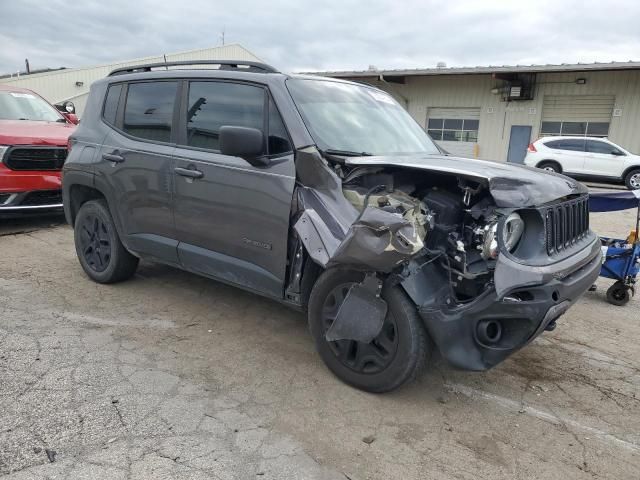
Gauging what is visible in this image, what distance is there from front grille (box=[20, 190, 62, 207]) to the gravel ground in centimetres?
287

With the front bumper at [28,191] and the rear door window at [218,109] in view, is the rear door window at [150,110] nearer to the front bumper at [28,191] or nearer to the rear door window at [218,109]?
the rear door window at [218,109]

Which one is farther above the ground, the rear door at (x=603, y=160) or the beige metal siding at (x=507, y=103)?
the beige metal siding at (x=507, y=103)

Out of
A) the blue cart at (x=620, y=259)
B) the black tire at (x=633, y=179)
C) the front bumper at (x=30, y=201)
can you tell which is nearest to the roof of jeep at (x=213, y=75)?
the blue cart at (x=620, y=259)

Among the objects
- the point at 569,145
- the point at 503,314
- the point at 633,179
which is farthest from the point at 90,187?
the point at 633,179

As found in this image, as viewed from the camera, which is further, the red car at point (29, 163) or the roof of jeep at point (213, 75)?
the red car at point (29, 163)

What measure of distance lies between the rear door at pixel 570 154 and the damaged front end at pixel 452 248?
52.1 ft

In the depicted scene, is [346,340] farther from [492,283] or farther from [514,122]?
[514,122]

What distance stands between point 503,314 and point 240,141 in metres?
1.84

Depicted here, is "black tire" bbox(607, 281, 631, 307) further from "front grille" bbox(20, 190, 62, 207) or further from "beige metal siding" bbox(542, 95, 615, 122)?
"beige metal siding" bbox(542, 95, 615, 122)

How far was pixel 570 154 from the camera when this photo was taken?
674 inches

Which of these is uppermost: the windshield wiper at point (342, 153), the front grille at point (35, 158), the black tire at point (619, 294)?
the windshield wiper at point (342, 153)

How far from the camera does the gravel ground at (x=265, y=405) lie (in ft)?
8.18

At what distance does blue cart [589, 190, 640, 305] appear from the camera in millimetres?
4504

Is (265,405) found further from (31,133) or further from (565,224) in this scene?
(31,133)
